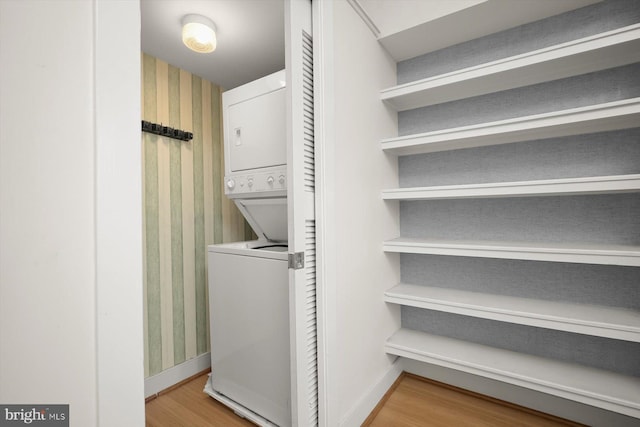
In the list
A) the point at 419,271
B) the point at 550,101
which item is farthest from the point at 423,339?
the point at 550,101

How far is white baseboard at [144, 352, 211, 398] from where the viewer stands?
6.12ft

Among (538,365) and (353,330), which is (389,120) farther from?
(538,365)

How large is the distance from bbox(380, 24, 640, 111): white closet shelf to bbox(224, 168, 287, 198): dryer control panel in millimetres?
801

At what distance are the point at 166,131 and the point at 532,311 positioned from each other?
2.44 meters

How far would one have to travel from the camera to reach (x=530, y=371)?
1.42 metres

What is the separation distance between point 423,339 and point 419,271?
0.42m

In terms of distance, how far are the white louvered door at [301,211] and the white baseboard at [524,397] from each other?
947 mm

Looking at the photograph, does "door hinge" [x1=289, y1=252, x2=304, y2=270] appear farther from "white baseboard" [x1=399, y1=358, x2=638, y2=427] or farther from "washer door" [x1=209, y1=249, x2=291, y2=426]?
"white baseboard" [x1=399, y1=358, x2=638, y2=427]

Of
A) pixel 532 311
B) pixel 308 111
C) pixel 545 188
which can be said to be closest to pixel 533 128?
pixel 545 188

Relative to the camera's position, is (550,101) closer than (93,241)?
No

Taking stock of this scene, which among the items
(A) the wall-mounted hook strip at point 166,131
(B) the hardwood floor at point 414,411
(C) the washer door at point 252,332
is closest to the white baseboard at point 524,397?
(B) the hardwood floor at point 414,411

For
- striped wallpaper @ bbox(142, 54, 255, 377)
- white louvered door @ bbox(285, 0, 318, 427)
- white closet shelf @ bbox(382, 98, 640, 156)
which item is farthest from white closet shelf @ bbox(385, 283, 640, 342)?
striped wallpaper @ bbox(142, 54, 255, 377)

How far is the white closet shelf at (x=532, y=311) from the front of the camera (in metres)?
1.21

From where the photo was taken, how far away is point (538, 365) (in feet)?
4.84
